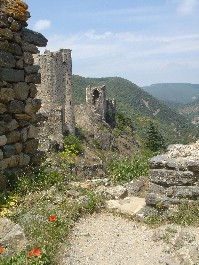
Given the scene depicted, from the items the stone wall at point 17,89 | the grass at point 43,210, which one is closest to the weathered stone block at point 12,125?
the stone wall at point 17,89

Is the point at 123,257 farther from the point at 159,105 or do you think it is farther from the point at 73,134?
the point at 159,105

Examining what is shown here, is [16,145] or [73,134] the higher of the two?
[16,145]

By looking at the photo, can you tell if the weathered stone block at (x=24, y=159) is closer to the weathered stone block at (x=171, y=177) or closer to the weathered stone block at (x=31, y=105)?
the weathered stone block at (x=31, y=105)

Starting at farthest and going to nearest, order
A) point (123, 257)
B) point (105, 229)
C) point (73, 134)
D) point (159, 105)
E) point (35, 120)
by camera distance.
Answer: point (159, 105)
point (73, 134)
point (35, 120)
point (105, 229)
point (123, 257)

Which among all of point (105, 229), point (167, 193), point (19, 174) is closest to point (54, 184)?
point (19, 174)

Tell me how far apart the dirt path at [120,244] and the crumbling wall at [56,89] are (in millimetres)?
24770

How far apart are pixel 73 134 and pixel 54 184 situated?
29028 millimetres

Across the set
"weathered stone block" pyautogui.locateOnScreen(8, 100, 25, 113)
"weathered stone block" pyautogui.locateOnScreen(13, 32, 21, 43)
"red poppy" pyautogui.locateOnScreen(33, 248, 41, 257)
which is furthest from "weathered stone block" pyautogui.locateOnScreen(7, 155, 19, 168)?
"red poppy" pyautogui.locateOnScreen(33, 248, 41, 257)

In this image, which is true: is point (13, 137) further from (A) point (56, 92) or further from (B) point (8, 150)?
(A) point (56, 92)

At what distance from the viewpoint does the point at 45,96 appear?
32.7 metres

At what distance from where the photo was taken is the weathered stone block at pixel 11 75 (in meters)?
5.95

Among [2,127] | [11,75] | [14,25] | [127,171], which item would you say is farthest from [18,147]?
[127,171]

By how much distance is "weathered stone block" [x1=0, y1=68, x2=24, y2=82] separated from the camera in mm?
5949

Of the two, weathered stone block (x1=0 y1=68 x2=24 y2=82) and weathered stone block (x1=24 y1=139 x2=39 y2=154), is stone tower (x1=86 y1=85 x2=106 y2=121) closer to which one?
weathered stone block (x1=24 y1=139 x2=39 y2=154)
